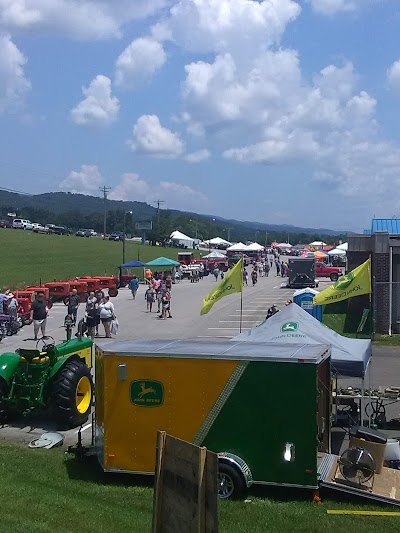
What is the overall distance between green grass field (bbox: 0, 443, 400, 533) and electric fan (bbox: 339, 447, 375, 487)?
1.18 feet

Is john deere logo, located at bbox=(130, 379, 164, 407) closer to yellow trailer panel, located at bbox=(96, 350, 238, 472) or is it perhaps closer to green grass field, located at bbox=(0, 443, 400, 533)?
yellow trailer panel, located at bbox=(96, 350, 238, 472)

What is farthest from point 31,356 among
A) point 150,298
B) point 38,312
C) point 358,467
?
point 150,298

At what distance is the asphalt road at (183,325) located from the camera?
13.5 meters

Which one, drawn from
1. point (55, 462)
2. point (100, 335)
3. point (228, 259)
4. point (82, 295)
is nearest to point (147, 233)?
point (228, 259)

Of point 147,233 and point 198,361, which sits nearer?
point 198,361

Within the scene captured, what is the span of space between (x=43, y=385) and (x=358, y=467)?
5.87m

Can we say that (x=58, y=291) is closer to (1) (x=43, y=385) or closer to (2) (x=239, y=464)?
(1) (x=43, y=385)

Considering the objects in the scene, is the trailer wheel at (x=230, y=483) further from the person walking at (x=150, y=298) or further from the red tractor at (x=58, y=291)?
the red tractor at (x=58, y=291)

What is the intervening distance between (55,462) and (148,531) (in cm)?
338

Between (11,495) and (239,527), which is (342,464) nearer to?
(239,527)

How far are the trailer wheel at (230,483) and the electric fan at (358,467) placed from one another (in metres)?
1.31

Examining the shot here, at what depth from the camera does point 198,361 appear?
9.41 metres

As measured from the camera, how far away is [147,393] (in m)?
9.68

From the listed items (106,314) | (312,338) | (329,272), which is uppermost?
(312,338)
